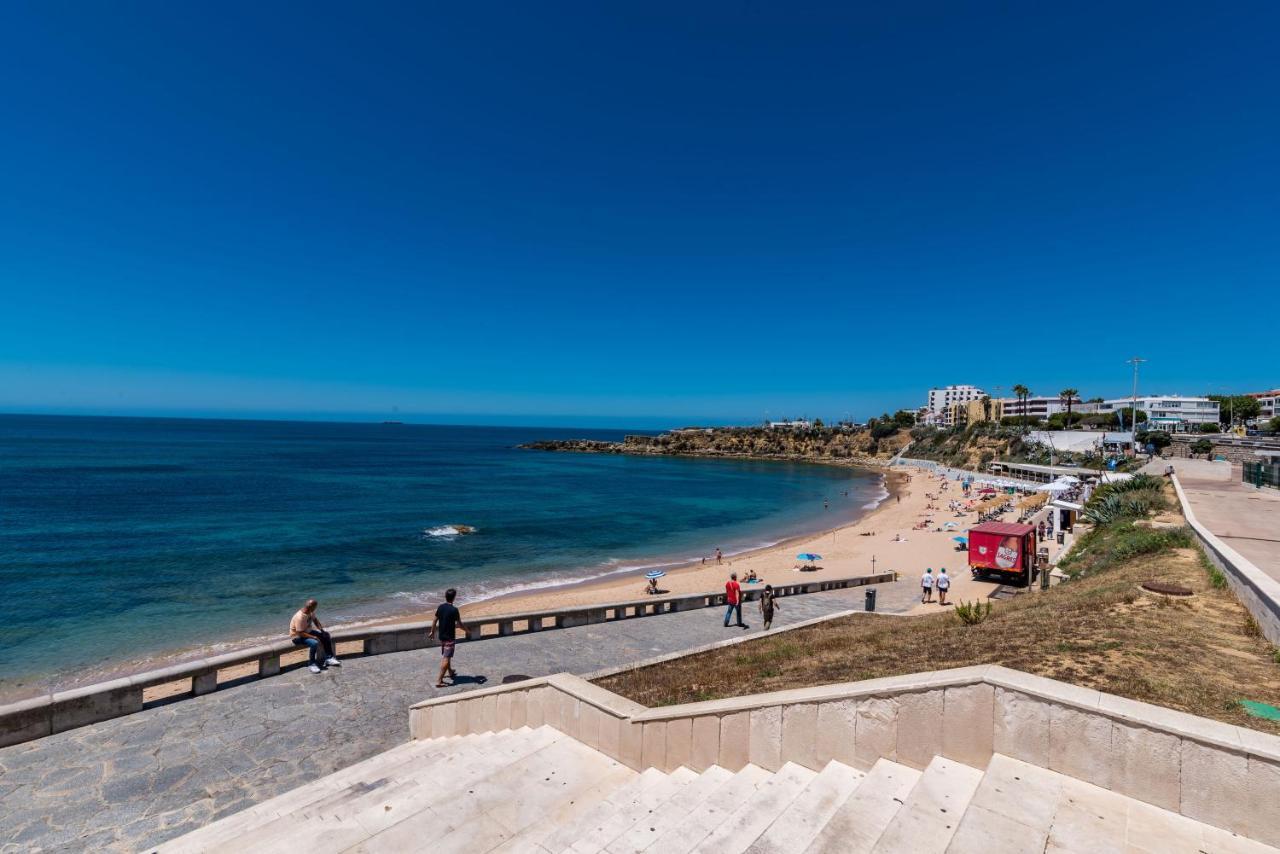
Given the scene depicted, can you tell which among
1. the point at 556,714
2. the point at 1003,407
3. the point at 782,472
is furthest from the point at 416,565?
the point at 1003,407

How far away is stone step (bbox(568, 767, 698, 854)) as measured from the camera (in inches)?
177

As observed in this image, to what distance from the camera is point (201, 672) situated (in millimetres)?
8680

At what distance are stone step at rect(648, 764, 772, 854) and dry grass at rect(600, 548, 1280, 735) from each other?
6.82 ft

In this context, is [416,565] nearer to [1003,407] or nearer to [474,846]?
[474,846]

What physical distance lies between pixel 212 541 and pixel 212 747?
3172 centimetres

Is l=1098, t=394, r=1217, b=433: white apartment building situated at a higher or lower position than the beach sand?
higher

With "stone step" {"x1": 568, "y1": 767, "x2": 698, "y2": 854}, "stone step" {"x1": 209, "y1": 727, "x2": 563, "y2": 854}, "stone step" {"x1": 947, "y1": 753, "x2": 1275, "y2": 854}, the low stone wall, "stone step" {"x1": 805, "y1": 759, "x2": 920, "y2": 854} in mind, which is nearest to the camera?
"stone step" {"x1": 947, "y1": 753, "x2": 1275, "y2": 854}

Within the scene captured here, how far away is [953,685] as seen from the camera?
443 centimetres

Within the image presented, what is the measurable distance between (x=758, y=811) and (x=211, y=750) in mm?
6744

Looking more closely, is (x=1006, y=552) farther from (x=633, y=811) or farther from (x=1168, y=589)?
(x=633, y=811)

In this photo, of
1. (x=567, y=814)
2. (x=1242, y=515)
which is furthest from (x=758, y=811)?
(x=1242, y=515)

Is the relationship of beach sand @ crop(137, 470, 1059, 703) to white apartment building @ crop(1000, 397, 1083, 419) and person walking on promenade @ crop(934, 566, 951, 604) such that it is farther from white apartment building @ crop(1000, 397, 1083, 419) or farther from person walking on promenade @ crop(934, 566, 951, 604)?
white apartment building @ crop(1000, 397, 1083, 419)

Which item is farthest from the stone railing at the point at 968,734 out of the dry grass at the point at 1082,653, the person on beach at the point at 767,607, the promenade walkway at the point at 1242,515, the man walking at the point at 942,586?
the man walking at the point at 942,586

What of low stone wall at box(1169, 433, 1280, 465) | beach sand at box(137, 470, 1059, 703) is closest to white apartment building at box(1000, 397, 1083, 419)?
low stone wall at box(1169, 433, 1280, 465)
